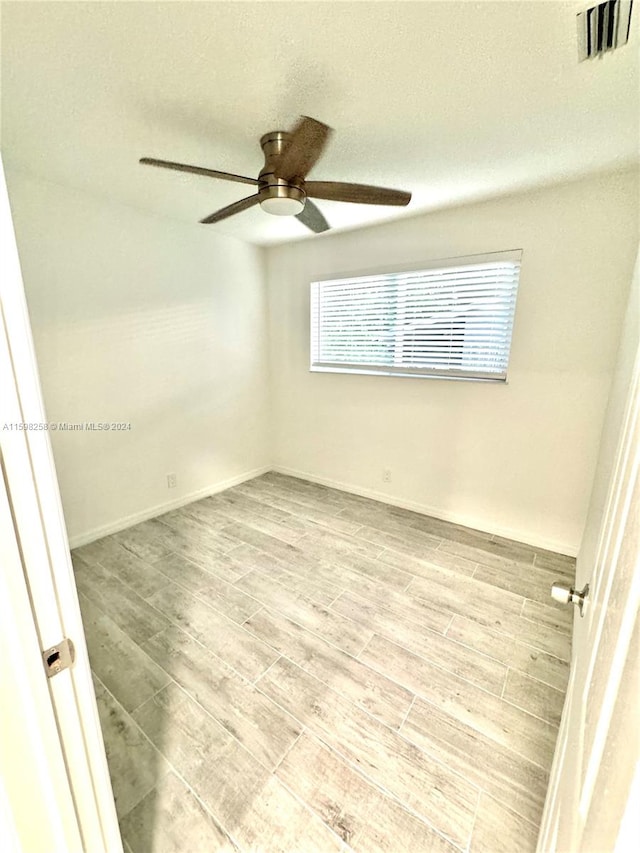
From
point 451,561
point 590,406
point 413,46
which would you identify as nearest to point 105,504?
point 451,561

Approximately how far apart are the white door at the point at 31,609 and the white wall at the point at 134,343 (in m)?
2.14

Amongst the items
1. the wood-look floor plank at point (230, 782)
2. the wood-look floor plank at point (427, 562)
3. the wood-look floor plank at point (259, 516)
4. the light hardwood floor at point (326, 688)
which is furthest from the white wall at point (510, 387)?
the wood-look floor plank at point (230, 782)

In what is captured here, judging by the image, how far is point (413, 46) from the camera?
1104mm

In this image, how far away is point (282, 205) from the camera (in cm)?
158

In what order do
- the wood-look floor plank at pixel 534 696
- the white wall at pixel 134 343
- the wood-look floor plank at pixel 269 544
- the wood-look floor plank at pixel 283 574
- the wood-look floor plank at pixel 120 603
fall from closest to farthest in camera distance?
the wood-look floor plank at pixel 534 696 → the wood-look floor plank at pixel 120 603 → the wood-look floor plank at pixel 283 574 → the white wall at pixel 134 343 → the wood-look floor plank at pixel 269 544

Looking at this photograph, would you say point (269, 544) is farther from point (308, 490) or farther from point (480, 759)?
point (480, 759)

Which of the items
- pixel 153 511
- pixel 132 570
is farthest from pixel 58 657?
pixel 153 511

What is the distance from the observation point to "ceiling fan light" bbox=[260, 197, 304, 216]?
1.54 meters

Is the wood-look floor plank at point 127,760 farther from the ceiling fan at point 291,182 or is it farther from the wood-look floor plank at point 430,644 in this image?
the ceiling fan at point 291,182

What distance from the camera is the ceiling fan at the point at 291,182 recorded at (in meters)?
1.31

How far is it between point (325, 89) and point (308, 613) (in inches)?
92.4

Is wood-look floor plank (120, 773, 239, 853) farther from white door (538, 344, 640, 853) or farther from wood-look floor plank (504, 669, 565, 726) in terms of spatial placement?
wood-look floor plank (504, 669, 565, 726)

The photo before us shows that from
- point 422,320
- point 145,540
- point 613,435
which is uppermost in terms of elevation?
point 422,320

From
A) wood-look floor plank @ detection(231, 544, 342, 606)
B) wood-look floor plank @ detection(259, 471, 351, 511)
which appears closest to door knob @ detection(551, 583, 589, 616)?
wood-look floor plank @ detection(231, 544, 342, 606)
